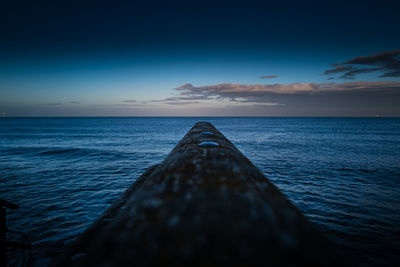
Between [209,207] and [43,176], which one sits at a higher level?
[209,207]

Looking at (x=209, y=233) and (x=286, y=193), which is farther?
(x=286, y=193)

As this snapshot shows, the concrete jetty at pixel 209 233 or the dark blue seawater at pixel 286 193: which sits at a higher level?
the concrete jetty at pixel 209 233

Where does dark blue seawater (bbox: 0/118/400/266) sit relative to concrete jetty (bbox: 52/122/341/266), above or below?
below

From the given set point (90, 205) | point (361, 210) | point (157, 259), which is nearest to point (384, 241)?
point (361, 210)

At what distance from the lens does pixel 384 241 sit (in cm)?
555

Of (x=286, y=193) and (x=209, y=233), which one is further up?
(x=209, y=233)

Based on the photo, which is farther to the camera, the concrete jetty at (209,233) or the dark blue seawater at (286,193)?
the dark blue seawater at (286,193)

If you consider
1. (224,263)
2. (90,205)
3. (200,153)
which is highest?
(200,153)

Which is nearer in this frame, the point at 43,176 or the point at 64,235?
the point at 64,235

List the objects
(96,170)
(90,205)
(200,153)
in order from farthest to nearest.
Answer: (96,170) → (90,205) → (200,153)

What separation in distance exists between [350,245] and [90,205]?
9405 millimetres

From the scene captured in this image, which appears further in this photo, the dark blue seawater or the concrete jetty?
the dark blue seawater

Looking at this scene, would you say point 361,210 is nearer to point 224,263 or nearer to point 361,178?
point 361,178

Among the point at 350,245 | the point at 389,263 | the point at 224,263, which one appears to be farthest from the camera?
the point at 350,245
